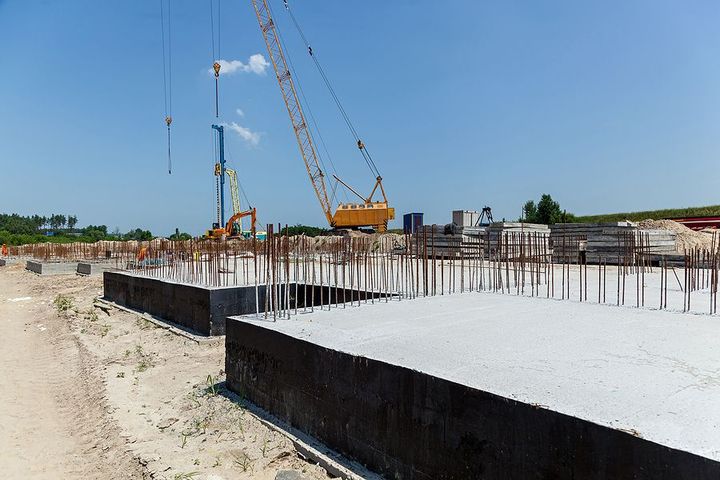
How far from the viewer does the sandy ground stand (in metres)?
4.28

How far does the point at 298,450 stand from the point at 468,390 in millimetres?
1842

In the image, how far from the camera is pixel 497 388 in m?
2.88

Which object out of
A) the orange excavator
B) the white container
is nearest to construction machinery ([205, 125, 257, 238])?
the orange excavator

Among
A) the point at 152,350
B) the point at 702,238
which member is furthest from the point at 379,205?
the point at 152,350

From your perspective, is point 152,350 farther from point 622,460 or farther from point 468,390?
point 622,460

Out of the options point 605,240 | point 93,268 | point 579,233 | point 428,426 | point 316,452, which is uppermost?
point 579,233

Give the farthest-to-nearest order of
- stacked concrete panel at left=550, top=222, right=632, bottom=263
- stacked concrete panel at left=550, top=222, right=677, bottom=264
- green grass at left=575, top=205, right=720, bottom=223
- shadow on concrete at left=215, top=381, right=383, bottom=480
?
green grass at left=575, top=205, right=720, bottom=223 → stacked concrete panel at left=550, top=222, right=632, bottom=263 → stacked concrete panel at left=550, top=222, right=677, bottom=264 → shadow on concrete at left=215, top=381, right=383, bottom=480

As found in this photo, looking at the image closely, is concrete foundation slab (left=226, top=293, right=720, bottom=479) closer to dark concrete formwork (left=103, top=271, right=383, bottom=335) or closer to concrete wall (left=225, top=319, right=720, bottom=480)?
concrete wall (left=225, top=319, right=720, bottom=480)

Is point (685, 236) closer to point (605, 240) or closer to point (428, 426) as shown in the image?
point (605, 240)

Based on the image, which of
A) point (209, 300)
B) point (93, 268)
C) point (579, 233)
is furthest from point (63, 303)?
point (579, 233)

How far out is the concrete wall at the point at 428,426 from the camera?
89.7 inches

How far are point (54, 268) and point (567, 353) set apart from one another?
26928mm

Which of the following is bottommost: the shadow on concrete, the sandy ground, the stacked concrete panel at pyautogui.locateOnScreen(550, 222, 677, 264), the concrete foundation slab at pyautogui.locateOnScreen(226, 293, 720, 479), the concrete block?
the sandy ground

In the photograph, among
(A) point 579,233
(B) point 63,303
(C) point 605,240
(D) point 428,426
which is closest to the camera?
(D) point 428,426
